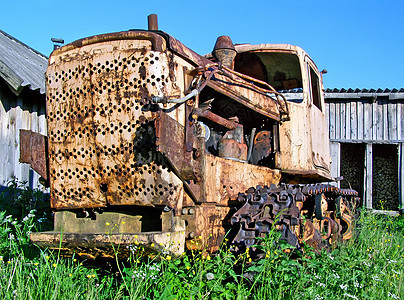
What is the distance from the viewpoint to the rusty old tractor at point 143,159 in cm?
365

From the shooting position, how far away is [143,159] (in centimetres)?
370

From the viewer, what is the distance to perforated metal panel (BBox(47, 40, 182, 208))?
3.69 m

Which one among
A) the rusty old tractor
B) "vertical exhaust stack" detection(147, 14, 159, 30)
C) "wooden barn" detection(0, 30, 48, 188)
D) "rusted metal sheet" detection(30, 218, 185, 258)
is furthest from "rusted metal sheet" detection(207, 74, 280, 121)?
"wooden barn" detection(0, 30, 48, 188)

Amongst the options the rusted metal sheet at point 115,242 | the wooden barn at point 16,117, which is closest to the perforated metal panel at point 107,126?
the rusted metal sheet at point 115,242

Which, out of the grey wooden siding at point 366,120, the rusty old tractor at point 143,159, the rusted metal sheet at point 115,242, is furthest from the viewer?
the grey wooden siding at point 366,120

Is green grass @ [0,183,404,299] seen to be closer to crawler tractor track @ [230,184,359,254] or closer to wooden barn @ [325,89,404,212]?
crawler tractor track @ [230,184,359,254]

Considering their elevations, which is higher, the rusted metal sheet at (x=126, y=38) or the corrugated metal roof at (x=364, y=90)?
the corrugated metal roof at (x=364, y=90)

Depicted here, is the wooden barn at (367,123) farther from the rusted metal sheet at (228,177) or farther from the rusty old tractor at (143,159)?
the rusty old tractor at (143,159)

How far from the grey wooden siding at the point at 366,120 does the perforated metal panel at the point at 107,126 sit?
10296 millimetres

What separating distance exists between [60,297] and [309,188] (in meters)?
2.55

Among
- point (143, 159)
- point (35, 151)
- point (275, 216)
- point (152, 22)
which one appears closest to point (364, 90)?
point (152, 22)

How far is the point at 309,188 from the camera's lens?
4.54 m

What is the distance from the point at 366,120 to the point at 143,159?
10768 millimetres

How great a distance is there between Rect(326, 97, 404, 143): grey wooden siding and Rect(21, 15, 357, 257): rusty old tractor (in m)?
9.24
